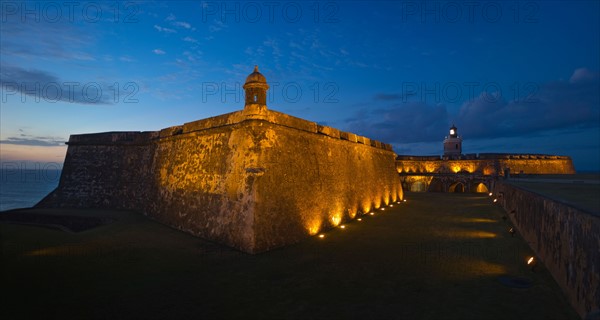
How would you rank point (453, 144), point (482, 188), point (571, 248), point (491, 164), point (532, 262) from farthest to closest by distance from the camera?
point (453, 144), point (482, 188), point (491, 164), point (532, 262), point (571, 248)

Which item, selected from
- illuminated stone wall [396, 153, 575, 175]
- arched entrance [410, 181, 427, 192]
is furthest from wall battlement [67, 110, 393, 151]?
illuminated stone wall [396, 153, 575, 175]

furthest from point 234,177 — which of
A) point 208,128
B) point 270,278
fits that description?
point 270,278

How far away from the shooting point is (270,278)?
668 centimetres

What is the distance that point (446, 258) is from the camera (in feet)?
26.7

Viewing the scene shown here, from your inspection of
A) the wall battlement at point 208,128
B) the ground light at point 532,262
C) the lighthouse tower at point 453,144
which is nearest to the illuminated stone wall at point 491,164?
the lighthouse tower at point 453,144

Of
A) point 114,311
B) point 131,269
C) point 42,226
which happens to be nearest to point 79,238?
point 42,226

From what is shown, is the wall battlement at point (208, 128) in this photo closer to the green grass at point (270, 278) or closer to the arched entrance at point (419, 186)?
the green grass at point (270, 278)

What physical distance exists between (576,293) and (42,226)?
16522mm

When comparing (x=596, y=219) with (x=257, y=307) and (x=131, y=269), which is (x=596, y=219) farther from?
(x=131, y=269)

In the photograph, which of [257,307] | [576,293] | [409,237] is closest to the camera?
[576,293]

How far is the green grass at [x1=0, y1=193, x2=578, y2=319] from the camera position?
16.6 ft

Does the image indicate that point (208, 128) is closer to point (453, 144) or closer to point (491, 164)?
point (491, 164)

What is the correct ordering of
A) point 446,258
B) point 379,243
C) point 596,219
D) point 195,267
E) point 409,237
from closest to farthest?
point 596,219, point 195,267, point 446,258, point 379,243, point 409,237

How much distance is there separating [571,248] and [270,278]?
5.68m
